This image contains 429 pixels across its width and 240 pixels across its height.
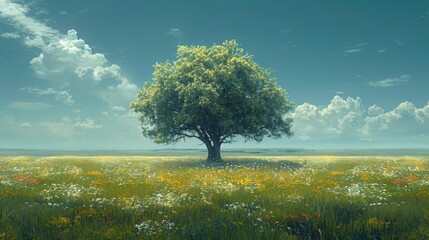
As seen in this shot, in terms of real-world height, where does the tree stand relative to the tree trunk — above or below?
above

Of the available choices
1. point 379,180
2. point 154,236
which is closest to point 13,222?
point 154,236

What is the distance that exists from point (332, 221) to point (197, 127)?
130 ft

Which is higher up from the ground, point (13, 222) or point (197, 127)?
point (197, 127)

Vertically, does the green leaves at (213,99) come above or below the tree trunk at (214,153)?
above

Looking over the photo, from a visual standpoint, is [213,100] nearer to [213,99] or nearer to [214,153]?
[213,99]

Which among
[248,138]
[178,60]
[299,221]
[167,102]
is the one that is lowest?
[299,221]

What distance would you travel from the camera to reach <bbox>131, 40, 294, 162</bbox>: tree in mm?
43062

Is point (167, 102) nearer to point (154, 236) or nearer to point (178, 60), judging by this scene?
point (178, 60)

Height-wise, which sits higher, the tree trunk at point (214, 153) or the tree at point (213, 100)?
the tree at point (213, 100)

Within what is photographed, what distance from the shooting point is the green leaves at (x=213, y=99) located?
141 ft

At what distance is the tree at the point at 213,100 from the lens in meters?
43.1

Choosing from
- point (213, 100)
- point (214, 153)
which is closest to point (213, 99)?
point (213, 100)

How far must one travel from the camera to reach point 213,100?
41.2 metres

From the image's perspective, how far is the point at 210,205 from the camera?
12617mm
